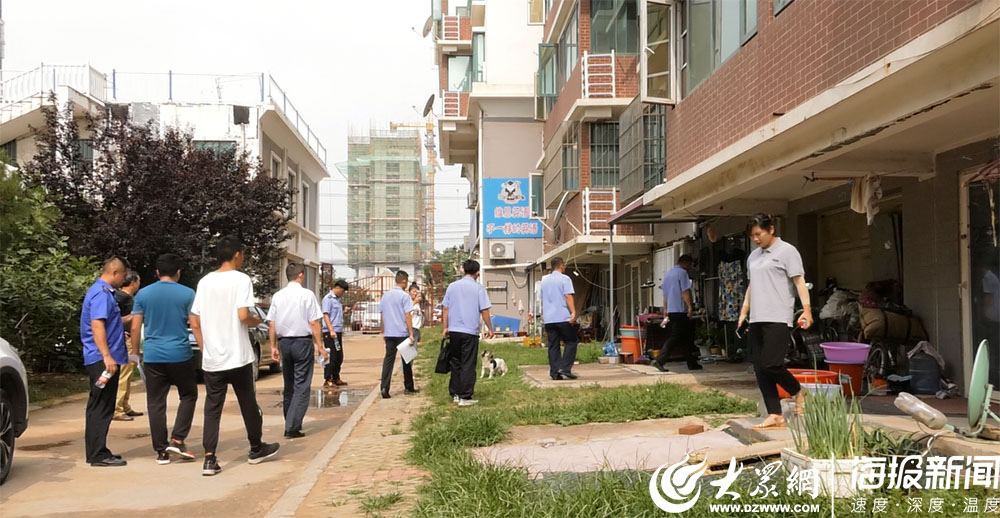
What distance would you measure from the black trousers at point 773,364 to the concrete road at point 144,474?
3796 mm

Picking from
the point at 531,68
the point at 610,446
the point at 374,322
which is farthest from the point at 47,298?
the point at 374,322

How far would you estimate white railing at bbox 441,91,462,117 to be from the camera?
39.4 meters

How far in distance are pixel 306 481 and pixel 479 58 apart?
3238cm

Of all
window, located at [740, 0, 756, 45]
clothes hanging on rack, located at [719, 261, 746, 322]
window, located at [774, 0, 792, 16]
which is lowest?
clothes hanging on rack, located at [719, 261, 746, 322]

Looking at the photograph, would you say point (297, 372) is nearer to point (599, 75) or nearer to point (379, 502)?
point (379, 502)

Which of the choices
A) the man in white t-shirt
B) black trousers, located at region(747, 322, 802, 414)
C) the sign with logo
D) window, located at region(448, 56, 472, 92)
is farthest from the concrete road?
window, located at region(448, 56, 472, 92)

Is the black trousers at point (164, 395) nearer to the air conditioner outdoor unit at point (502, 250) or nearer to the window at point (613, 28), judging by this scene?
the window at point (613, 28)

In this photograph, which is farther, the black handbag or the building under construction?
the building under construction

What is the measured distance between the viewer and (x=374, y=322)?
1903 inches

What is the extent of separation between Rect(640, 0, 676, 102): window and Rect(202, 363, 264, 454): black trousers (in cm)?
795

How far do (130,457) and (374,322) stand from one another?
40.7m

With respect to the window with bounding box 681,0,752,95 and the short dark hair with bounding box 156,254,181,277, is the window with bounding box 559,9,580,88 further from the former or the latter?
the short dark hair with bounding box 156,254,181,277

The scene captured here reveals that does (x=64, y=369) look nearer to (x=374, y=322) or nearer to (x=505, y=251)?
(x=505, y=251)

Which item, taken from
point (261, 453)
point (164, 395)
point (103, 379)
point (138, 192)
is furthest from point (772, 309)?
point (138, 192)
